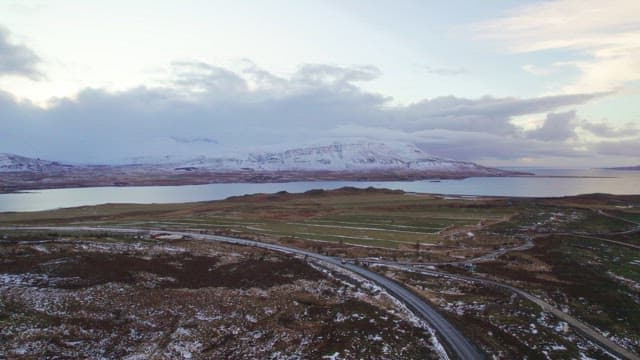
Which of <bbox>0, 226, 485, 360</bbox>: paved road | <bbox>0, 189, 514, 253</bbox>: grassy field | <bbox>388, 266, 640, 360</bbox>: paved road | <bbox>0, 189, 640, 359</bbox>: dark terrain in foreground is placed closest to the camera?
<bbox>0, 226, 485, 360</bbox>: paved road

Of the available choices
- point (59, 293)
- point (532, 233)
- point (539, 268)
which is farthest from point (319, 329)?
point (532, 233)

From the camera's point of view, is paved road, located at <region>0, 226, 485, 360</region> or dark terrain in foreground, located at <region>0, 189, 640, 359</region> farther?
dark terrain in foreground, located at <region>0, 189, 640, 359</region>

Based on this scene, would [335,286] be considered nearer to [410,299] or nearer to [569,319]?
[410,299]

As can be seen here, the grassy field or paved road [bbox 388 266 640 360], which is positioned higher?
the grassy field

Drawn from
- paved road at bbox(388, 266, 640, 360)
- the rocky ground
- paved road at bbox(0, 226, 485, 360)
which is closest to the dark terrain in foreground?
the rocky ground

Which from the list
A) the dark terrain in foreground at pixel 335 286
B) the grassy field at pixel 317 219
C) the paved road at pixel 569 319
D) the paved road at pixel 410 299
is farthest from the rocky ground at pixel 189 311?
the grassy field at pixel 317 219

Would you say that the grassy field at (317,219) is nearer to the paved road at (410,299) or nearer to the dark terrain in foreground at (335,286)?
the dark terrain in foreground at (335,286)

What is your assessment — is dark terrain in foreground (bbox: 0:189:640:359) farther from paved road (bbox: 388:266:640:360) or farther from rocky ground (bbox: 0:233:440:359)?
paved road (bbox: 388:266:640:360)
